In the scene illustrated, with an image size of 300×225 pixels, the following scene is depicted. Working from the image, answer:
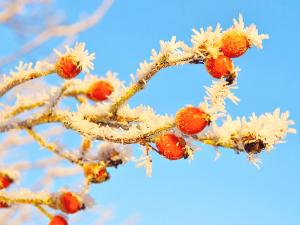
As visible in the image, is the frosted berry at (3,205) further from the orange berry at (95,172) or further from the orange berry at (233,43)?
the orange berry at (233,43)

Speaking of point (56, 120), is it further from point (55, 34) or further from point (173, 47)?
point (55, 34)

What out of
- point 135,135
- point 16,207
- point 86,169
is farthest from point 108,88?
point 135,135

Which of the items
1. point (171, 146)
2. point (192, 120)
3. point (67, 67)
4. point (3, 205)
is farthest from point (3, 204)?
point (192, 120)

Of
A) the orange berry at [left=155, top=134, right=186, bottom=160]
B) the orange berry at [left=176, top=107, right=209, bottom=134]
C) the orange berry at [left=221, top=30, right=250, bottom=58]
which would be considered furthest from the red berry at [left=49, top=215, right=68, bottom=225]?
the orange berry at [left=221, top=30, right=250, bottom=58]

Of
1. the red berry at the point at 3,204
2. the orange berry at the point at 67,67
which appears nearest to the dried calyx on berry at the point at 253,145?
the orange berry at the point at 67,67

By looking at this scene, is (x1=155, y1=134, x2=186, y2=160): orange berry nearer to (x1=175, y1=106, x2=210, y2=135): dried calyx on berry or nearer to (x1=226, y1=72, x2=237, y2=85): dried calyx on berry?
(x1=175, y1=106, x2=210, y2=135): dried calyx on berry

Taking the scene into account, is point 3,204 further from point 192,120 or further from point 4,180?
point 192,120
